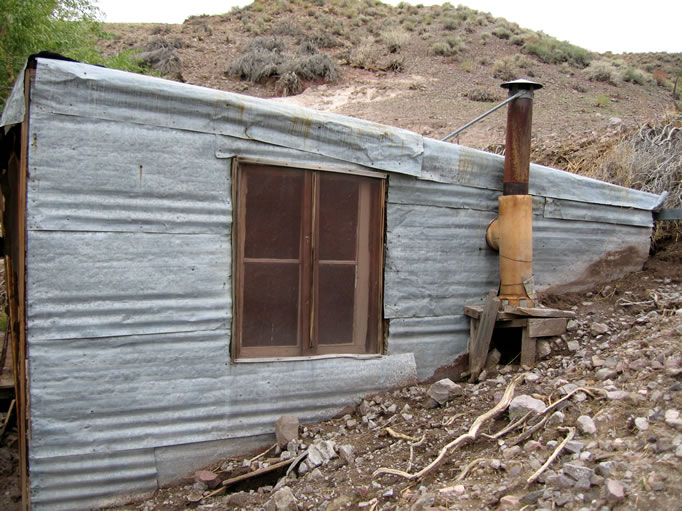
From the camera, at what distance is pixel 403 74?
20.6 metres

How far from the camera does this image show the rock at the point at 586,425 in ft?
10.3

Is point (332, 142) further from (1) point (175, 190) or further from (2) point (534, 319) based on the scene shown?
(2) point (534, 319)

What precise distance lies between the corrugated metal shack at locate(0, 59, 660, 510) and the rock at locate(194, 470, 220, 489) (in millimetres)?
102

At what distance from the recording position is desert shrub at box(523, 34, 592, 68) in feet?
75.0

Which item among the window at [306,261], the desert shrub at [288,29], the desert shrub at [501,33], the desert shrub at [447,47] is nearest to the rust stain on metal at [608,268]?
the window at [306,261]

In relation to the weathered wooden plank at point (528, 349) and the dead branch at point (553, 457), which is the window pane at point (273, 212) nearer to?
the weathered wooden plank at point (528, 349)

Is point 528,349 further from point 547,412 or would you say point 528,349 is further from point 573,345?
point 547,412

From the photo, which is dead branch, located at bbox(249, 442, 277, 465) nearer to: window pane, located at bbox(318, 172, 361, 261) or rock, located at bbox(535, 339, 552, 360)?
window pane, located at bbox(318, 172, 361, 261)

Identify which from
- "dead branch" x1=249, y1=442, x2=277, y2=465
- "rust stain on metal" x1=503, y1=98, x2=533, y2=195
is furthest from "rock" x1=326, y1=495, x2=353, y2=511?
"rust stain on metal" x1=503, y1=98, x2=533, y2=195

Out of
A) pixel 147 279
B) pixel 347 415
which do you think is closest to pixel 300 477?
pixel 347 415

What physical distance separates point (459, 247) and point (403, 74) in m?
17.0

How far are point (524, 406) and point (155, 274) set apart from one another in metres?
2.61

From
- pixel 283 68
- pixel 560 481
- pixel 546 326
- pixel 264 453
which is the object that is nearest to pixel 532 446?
pixel 560 481

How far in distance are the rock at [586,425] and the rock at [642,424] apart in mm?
225
